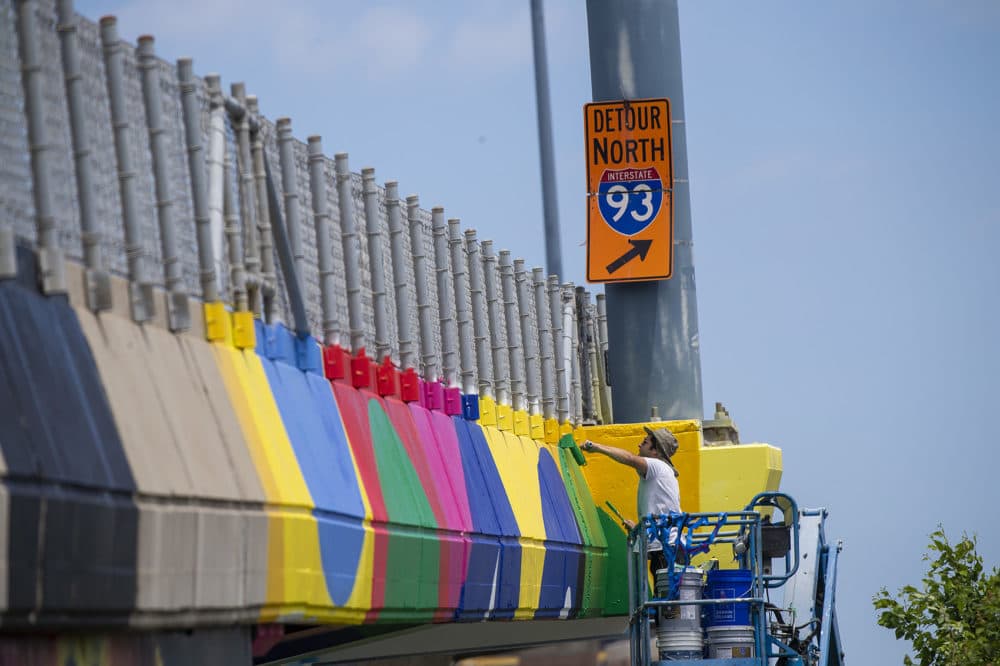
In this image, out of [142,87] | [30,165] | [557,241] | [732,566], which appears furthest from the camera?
[557,241]

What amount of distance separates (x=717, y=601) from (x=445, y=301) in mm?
3815

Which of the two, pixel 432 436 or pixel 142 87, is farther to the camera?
pixel 432 436

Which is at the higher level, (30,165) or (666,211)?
(666,211)

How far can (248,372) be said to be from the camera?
12.8 meters

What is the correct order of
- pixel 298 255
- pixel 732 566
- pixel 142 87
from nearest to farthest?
pixel 142 87 → pixel 298 255 → pixel 732 566

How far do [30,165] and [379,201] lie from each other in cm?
618

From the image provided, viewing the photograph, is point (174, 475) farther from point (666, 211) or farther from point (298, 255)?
point (666, 211)

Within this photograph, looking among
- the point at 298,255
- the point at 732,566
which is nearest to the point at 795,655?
the point at 732,566

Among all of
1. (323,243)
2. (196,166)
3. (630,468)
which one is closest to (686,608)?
(630,468)

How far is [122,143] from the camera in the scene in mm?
11805

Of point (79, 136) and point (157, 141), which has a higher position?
point (157, 141)

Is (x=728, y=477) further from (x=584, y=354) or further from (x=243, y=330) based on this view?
(x=243, y=330)

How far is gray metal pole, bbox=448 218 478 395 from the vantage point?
18.3 m

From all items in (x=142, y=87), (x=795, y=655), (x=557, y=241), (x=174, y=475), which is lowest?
(x=795, y=655)
